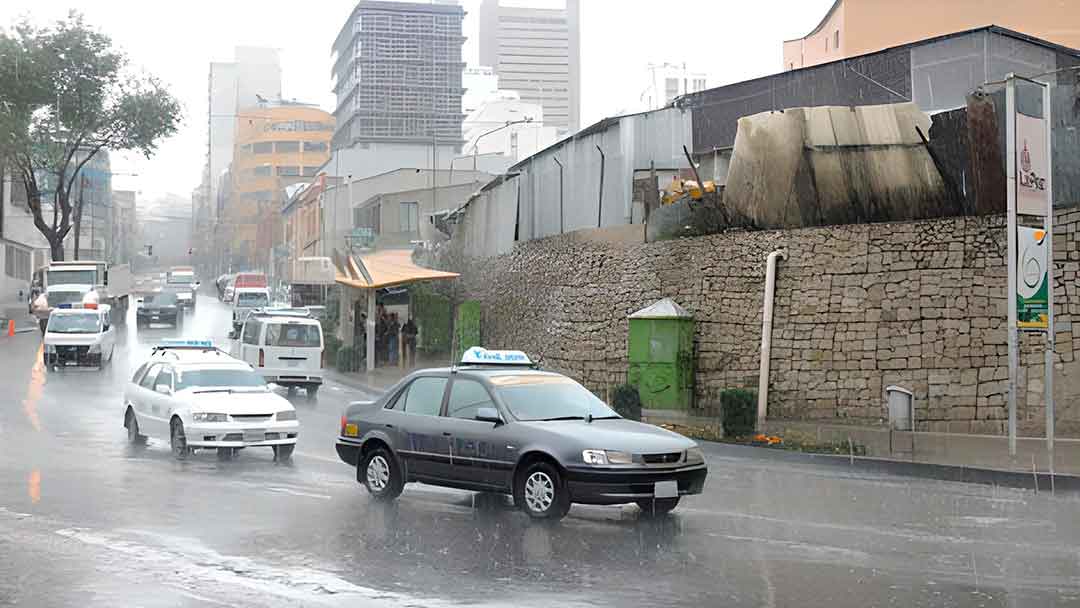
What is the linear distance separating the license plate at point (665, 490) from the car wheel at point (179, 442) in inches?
334

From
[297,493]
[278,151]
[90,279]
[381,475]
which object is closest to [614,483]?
[381,475]

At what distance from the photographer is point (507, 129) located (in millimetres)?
124188

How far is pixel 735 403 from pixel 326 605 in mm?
13089

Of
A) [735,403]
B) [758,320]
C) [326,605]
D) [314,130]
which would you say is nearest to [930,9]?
[758,320]

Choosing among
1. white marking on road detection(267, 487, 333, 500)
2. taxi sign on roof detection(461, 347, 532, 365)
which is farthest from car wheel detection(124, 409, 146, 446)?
taxi sign on roof detection(461, 347, 532, 365)

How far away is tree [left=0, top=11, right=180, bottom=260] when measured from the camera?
207 ft

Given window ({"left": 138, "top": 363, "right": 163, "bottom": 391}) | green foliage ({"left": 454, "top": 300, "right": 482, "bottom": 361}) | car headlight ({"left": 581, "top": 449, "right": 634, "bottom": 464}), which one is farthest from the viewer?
green foliage ({"left": 454, "top": 300, "right": 482, "bottom": 361})

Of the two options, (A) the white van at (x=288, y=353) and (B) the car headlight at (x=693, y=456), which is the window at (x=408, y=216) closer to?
(A) the white van at (x=288, y=353)

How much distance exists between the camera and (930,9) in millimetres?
47062

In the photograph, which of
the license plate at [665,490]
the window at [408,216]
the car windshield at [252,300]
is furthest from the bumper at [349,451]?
the window at [408,216]

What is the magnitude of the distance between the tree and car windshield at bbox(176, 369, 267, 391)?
158ft

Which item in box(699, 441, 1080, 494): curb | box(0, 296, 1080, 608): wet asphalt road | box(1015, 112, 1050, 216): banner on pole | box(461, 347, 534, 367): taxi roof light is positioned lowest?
box(699, 441, 1080, 494): curb

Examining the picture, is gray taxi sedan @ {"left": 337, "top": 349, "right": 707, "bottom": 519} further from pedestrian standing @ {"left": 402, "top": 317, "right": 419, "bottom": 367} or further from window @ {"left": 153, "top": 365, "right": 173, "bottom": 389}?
pedestrian standing @ {"left": 402, "top": 317, "right": 419, "bottom": 367}

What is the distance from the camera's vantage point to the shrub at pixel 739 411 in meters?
20.3
